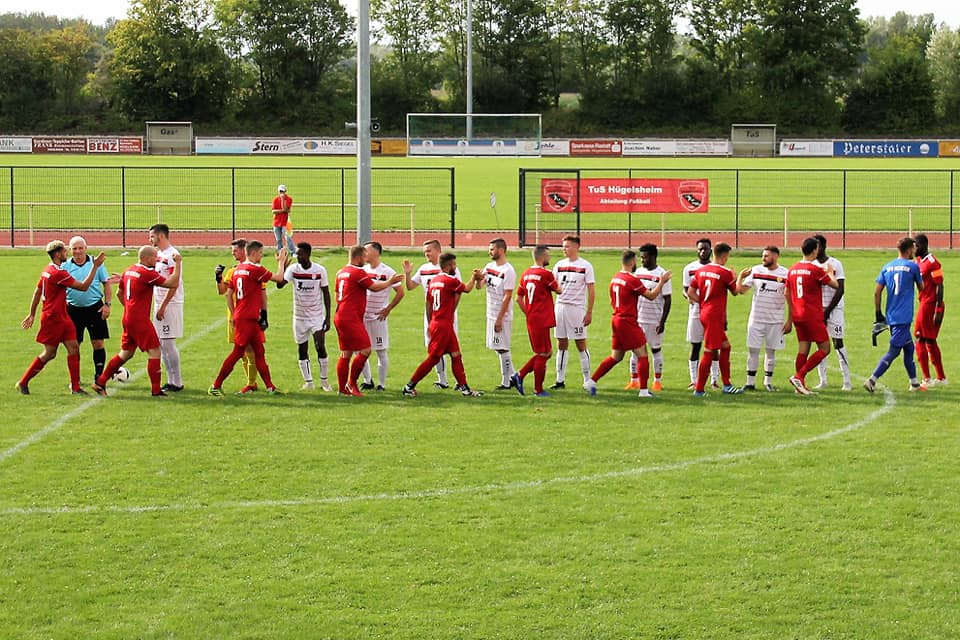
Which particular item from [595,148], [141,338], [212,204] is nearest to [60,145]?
[595,148]

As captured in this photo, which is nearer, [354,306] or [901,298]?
[354,306]

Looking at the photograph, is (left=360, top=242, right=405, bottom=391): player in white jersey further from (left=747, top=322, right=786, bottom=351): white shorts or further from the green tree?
the green tree

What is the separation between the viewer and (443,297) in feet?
49.1

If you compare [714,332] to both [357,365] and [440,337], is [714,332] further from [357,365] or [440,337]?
[357,365]

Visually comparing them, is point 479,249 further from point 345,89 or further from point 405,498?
point 345,89

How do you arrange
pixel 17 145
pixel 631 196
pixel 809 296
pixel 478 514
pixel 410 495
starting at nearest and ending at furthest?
pixel 478 514, pixel 410 495, pixel 809 296, pixel 631 196, pixel 17 145

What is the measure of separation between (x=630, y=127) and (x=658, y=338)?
272ft

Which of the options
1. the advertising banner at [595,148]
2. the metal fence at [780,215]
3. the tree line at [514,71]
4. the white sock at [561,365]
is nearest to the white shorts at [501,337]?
the white sock at [561,365]

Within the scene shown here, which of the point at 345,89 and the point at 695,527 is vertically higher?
the point at 345,89

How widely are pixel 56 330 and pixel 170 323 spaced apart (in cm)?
129

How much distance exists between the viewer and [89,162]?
67.7 metres

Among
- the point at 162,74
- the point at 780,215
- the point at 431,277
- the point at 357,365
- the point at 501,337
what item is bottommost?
the point at 357,365

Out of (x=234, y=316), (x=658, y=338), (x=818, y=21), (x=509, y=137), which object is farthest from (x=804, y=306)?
(x=818, y=21)

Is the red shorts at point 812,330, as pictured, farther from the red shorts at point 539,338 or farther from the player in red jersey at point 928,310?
the red shorts at point 539,338
